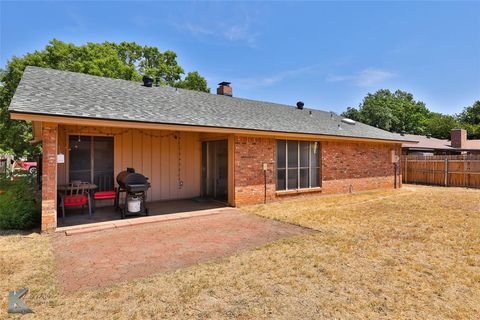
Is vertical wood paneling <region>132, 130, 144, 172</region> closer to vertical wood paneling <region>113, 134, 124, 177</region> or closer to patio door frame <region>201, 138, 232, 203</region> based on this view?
vertical wood paneling <region>113, 134, 124, 177</region>

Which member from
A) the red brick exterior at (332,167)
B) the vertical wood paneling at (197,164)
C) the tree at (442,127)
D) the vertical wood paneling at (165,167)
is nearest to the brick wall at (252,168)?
the red brick exterior at (332,167)

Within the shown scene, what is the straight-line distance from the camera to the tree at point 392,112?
4250cm

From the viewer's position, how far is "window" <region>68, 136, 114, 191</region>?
860cm

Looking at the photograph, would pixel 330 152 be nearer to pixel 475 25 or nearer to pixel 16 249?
pixel 475 25

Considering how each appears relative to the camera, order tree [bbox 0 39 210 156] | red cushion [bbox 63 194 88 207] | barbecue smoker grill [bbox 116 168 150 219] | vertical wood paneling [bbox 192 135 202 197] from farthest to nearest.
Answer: tree [bbox 0 39 210 156] → vertical wood paneling [bbox 192 135 202 197] → barbecue smoker grill [bbox 116 168 150 219] → red cushion [bbox 63 194 88 207]

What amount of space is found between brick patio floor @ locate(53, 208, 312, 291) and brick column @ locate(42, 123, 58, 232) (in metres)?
0.48

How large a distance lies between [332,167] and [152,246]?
8839 mm

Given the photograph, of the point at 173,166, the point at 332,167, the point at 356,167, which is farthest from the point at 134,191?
the point at 356,167

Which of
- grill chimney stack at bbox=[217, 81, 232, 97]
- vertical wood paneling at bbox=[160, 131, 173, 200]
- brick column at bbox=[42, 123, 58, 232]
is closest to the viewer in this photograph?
brick column at bbox=[42, 123, 58, 232]

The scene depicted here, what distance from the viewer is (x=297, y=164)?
35.5 ft

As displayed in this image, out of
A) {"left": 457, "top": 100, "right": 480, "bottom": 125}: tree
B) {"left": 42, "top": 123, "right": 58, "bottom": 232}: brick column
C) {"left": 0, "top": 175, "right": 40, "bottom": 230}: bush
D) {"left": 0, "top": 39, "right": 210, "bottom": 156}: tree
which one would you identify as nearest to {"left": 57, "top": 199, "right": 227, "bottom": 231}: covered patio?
{"left": 42, "top": 123, "right": 58, "bottom": 232}: brick column

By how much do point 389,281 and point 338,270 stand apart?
26.7 inches

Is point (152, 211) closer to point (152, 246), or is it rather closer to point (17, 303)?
point (152, 246)

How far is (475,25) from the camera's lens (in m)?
11.2
